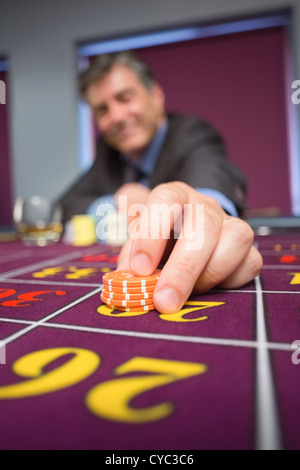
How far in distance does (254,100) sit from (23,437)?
15.4 ft

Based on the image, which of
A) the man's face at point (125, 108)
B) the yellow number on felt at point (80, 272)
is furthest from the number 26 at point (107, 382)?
the man's face at point (125, 108)

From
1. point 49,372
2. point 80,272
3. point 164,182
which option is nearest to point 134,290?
point 49,372

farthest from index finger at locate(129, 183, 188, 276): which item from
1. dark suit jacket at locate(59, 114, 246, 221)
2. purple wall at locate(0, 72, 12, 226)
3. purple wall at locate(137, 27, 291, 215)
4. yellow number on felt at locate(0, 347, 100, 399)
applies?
purple wall at locate(0, 72, 12, 226)

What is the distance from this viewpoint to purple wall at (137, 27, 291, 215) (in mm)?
4316

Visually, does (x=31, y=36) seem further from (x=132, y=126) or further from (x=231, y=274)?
(x=231, y=274)

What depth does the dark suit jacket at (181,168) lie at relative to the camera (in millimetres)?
1591

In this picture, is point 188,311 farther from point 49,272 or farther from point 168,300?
point 49,272

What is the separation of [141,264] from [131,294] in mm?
83

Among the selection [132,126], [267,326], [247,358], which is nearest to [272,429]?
[247,358]

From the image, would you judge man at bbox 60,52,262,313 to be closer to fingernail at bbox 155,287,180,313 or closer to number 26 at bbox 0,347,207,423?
fingernail at bbox 155,287,180,313

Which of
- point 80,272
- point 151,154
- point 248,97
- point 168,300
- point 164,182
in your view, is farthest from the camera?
point 248,97

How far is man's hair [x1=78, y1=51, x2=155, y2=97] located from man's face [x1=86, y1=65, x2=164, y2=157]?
3 centimetres

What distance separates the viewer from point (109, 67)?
2771 millimetres

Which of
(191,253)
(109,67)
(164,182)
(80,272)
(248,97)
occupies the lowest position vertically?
(80,272)
